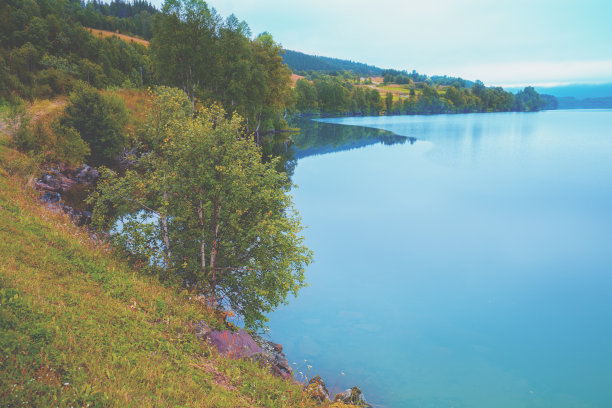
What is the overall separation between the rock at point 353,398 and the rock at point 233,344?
3940 mm

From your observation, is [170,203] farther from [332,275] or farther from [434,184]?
[434,184]

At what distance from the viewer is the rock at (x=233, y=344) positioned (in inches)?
508

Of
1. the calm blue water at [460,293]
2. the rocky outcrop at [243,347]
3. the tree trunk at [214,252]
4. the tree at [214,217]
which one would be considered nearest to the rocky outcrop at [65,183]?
the tree at [214,217]

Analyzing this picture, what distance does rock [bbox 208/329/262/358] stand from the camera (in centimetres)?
1289

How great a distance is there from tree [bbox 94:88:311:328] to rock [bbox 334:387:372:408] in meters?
4.91

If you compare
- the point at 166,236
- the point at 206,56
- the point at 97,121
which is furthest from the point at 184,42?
the point at 166,236

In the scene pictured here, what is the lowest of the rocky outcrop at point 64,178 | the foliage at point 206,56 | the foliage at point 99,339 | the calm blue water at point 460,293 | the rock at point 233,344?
the calm blue water at point 460,293

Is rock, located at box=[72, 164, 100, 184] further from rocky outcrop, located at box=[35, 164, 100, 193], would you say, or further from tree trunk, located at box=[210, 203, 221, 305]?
tree trunk, located at box=[210, 203, 221, 305]

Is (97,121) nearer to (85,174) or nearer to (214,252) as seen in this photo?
(85,174)

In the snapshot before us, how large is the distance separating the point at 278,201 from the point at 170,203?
5.60m

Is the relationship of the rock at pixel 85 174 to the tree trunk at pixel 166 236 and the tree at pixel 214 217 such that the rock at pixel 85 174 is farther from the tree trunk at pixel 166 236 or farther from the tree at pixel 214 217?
the tree trunk at pixel 166 236

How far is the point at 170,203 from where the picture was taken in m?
18.1

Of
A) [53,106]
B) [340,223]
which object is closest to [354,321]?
[340,223]

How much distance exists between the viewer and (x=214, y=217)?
17.1 meters
